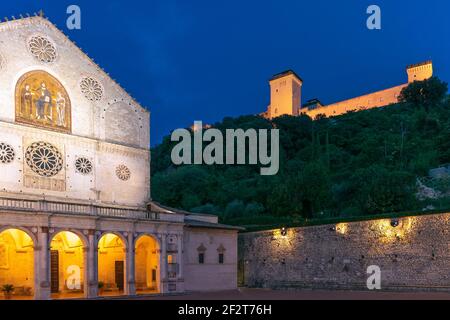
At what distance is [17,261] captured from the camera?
27.1m

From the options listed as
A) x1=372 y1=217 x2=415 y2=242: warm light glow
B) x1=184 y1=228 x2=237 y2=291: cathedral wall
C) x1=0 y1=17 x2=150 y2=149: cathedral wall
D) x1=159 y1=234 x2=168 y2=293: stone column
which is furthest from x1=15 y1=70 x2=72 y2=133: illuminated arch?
x1=372 y1=217 x2=415 y2=242: warm light glow

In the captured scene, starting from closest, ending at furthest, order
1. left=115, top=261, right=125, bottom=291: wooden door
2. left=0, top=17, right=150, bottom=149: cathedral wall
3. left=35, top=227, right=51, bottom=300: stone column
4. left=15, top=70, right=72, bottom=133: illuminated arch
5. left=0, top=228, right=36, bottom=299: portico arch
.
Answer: left=35, top=227, right=51, bottom=300: stone column, left=0, top=228, right=36, bottom=299: portico arch, left=0, top=17, right=150, bottom=149: cathedral wall, left=15, top=70, right=72, bottom=133: illuminated arch, left=115, top=261, right=125, bottom=291: wooden door

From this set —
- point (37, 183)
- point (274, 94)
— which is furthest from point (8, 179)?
point (274, 94)

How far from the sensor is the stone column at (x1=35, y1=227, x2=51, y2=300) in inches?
945

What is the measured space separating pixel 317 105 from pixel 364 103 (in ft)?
45.9

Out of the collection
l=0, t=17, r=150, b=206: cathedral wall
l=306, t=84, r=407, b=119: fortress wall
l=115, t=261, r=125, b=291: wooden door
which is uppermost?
l=306, t=84, r=407, b=119: fortress wall

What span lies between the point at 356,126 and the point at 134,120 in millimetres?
54624

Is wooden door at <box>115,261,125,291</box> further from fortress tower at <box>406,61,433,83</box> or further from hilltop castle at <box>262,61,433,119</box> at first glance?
fortress tower at <box>406,61,433,83</box>

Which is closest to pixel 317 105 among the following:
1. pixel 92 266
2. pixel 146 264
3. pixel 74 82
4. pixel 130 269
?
pixel 146 264

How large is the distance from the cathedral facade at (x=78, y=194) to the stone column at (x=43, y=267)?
0.16 feet

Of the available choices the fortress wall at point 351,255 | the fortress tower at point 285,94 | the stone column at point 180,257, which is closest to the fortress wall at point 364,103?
the fortress tower at point 285,94

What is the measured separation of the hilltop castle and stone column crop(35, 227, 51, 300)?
264 ft

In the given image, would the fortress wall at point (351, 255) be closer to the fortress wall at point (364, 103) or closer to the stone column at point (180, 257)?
the stone column at point (180, 257)

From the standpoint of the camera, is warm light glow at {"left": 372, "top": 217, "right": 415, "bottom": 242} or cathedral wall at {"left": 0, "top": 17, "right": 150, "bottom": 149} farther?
warm light glow at {"left": 372, "top": 217, "right": 415, "bottom": 242}
